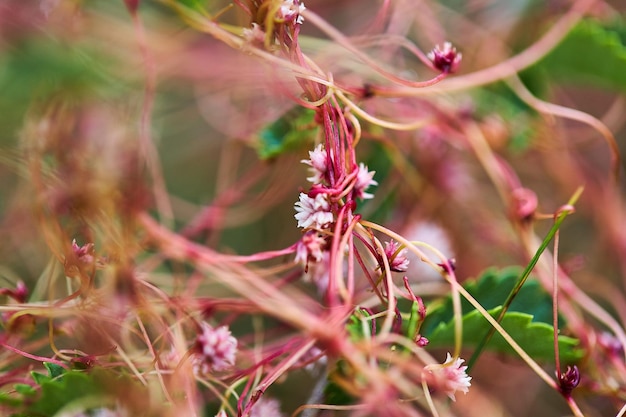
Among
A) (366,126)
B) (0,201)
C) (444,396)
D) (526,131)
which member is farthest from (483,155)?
(0,201)

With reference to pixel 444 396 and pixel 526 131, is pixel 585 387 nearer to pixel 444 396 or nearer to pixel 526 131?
pixel 444 396

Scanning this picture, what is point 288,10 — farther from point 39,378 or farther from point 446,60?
point 39,378

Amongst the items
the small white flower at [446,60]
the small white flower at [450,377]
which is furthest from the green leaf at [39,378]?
the small white flower at [446,60]

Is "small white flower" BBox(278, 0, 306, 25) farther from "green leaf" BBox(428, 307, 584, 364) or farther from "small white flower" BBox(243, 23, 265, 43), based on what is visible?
"green leaf" BBox(428, 307, 584, 364)

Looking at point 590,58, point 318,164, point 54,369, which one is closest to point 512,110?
point 590,58

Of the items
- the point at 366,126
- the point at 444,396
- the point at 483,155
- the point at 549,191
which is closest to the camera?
the point at 444,396

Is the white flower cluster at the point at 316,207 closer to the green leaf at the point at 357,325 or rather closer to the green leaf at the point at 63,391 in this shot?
the green leaf at the point at 357,325
